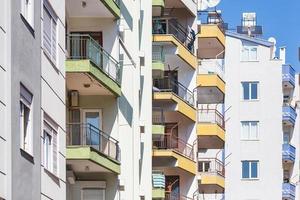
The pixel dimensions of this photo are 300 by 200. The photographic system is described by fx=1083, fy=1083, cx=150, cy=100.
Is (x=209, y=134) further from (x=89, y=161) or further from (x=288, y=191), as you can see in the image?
(x=288, y=191)

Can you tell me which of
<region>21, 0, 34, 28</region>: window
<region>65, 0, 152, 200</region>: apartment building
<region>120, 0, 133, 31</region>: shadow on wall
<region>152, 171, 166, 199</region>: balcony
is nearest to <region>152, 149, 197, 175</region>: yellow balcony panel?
<region>152, 171, 166, 199</region>: balcony

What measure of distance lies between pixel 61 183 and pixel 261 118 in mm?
49657

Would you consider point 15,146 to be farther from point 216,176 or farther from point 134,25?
point 216,176

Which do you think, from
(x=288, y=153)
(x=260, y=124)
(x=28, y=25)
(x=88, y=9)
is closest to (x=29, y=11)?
(x=28, y=25)

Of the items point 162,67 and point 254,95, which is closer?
point 162,67

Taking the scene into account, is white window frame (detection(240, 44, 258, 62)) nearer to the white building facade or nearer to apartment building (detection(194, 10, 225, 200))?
the white building facade

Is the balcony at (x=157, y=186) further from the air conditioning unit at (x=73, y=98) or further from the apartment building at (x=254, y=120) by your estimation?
the apartment building at (x=254, y=120)

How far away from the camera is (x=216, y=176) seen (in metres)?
52.7

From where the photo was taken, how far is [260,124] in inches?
2852

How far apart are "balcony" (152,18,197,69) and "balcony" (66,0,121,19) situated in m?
11.1

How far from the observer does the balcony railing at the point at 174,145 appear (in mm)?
44375

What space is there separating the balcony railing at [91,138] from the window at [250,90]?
40449 mm

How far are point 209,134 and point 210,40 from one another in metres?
4.39
